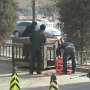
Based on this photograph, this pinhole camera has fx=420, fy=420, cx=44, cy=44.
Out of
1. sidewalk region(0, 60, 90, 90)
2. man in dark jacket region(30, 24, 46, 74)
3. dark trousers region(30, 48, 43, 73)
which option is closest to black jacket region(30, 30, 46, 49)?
man in dark jacket region(30, 24, 46, 74)

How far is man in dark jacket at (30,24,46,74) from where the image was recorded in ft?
51.3

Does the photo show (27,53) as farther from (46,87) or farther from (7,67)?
(46,87)

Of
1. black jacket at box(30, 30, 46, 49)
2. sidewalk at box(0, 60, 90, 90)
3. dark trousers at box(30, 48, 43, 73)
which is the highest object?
black jacket at box(30, 30, 46, 49)

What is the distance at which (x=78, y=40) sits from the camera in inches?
695

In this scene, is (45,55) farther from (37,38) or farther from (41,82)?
(41,82)

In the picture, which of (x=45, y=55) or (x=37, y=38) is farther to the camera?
(x=45, y=55)

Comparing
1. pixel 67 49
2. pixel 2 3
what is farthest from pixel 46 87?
pixel 2 3

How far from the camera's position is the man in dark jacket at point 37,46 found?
1563 centimetres

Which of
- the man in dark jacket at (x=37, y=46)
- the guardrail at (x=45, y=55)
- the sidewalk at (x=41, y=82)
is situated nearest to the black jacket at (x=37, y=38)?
the man in dark jacket at (x=37, y=46)

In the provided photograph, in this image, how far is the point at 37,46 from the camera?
15617mm

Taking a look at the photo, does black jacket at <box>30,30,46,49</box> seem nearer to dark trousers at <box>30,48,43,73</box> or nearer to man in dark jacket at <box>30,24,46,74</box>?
man in dark jacket at <box>30,24,46,74</box>

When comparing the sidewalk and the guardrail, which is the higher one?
the guardrail

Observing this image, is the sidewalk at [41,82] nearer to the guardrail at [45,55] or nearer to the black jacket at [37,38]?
the guardrail at [45,55]

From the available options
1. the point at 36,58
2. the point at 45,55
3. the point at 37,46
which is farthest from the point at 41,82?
the point at 45,55
